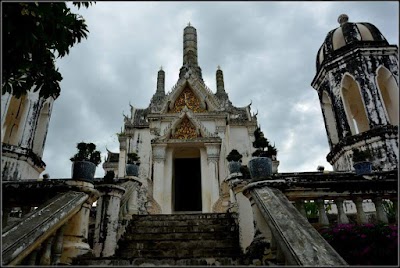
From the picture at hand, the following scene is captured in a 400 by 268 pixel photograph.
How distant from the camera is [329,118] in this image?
1389 centimetres

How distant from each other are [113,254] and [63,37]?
12.6 ft

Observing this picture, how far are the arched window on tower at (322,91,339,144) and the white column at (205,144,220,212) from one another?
506cm

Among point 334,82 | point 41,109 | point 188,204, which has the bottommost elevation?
point 188,204

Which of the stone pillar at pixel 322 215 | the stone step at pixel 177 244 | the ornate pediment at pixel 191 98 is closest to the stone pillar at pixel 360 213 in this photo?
the stone pillar at pixel 322 215

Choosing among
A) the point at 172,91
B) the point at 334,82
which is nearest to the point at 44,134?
the point at 172,91

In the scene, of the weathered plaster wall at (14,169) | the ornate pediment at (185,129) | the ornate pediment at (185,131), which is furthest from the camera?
the ornate pediment at (185,131)

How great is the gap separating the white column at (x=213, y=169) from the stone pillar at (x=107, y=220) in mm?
6380

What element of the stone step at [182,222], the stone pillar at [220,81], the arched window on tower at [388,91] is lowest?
the stone step at [182,222]

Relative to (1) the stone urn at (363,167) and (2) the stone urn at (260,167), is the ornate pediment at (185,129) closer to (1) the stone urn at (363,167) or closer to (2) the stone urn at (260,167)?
(1) the stone urn at (363,167)

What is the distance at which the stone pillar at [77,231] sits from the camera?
14.4 ft

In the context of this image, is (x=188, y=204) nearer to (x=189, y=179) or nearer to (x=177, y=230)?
(x=189, y=179)

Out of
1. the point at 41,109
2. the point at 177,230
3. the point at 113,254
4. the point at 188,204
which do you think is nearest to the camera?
the point at 113,254

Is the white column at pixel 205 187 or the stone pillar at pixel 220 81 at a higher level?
the stone pillar at pixel 220 81

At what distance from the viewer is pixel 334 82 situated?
43.9ft
